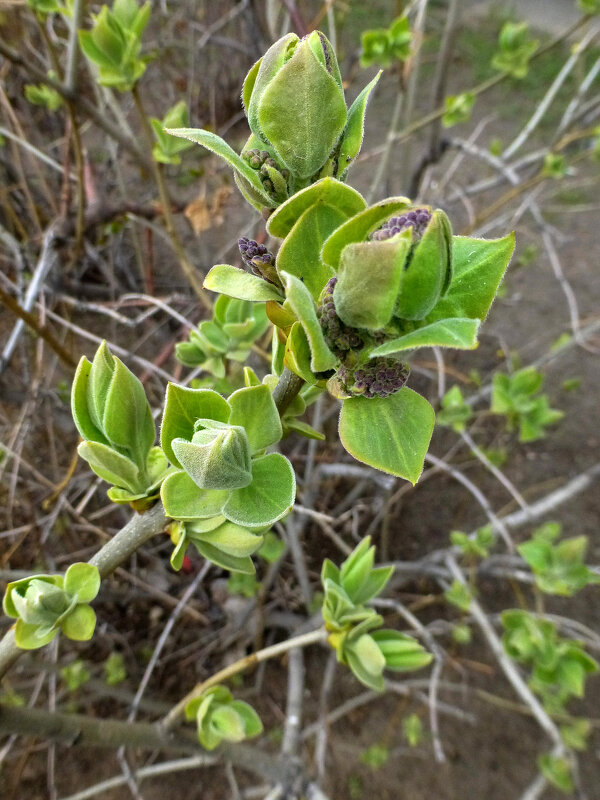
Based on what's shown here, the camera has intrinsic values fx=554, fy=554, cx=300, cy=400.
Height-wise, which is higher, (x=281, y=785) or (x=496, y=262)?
(x=496, y=262)

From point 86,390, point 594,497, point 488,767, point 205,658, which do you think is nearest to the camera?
point 86,390

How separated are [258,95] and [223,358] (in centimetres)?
52

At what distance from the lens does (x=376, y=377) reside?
408 mm

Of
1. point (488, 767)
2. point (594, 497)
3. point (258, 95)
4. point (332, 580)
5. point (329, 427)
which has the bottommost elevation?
point (488, 767)

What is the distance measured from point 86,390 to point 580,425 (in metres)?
2.98

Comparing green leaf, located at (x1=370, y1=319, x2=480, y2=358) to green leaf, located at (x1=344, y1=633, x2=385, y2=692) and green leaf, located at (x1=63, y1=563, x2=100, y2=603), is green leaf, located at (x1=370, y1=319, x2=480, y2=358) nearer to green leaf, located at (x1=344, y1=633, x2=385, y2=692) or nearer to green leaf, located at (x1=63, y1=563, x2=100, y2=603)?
green leaf, located at (x1=63, y1=563, x2=100, y2=603)

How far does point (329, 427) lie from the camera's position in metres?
2.24

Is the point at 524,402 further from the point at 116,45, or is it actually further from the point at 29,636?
the point at 29,636

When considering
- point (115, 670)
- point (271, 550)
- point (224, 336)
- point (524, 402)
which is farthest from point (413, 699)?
point (224, 336)

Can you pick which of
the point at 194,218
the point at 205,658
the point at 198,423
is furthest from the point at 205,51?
the point at 198,423

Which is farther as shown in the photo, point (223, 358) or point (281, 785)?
point (281, 785)

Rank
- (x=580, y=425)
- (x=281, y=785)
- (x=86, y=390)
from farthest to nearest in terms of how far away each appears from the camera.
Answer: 1. (x=580, y=425)
2. (x=281, y=785)
3. (x=86, y=390)

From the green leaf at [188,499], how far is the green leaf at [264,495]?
0.06ft

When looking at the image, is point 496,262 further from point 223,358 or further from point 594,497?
point 594,497
